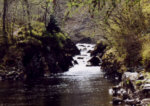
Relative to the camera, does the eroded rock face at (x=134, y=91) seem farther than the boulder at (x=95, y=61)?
No

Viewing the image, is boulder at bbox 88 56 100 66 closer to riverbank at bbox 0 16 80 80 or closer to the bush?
riverbank at bbox 0 16 80 80

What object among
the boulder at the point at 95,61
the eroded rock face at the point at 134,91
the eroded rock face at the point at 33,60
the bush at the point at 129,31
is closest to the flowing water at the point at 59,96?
the eroded rock face at the point at 134,91

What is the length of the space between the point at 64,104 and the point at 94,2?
1388 cm

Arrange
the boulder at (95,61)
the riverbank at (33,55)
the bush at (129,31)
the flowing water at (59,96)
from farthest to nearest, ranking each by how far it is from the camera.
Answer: the boulder at (95,61), the riverbank at (33,55), the bush at (129,31), the flowing water at (59,96)

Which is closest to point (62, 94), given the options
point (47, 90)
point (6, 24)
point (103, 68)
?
Answer: point (47, 90)

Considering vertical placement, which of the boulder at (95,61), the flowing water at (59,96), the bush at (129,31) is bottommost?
the flowing water at (59,96)

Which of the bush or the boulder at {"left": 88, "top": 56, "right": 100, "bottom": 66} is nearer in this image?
the bush

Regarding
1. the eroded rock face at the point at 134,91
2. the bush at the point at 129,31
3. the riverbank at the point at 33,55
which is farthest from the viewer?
the riverbank at the point at 33,55

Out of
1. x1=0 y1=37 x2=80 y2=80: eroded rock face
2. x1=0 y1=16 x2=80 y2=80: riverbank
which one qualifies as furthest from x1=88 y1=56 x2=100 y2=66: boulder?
x1=0 y1=37 x2=80 y2=80: eroded rock face

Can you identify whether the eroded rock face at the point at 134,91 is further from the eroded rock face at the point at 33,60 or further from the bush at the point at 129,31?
the eroded rock face at the point at 33,60

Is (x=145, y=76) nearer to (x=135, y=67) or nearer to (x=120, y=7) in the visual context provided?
(x=135, y=67)

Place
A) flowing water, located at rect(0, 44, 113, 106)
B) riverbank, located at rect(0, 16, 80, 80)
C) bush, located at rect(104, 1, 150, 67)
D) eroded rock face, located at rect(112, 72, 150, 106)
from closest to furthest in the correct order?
eroded rock face, located at rect(112, 72, 150, 106)
flowing water, located at rect(0, 44, 113, 106)
bush, located at rect(104, 1, 150, 67)
riverbank, located at rect(0, 16, 80, 80)

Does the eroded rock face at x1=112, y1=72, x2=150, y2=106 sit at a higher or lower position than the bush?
lower

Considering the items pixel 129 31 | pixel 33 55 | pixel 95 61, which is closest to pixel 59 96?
pixel 129 31
